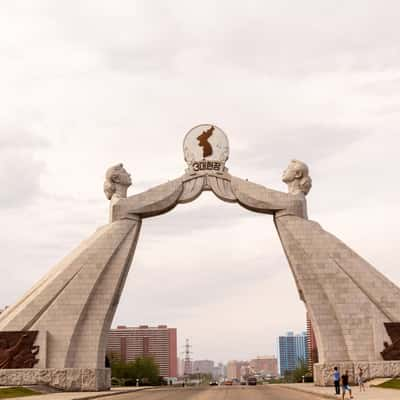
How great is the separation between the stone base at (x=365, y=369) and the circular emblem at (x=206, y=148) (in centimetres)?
846

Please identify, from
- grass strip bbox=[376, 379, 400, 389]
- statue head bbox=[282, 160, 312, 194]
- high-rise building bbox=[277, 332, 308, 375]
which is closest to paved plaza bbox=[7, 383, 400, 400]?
grass strip bbox=[376, 379, 400, 389]

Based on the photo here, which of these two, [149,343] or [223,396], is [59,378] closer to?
[223,396]

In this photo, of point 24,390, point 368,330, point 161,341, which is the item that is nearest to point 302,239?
point 368,330

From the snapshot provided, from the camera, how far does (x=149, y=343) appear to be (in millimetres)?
98812

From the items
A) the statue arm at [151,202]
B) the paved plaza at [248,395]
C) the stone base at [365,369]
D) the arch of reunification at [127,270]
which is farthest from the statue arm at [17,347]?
the stone base at [365,369]

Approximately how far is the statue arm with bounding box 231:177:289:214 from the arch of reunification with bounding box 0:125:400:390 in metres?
0.04

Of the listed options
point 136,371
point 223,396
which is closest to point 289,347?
point 136,371

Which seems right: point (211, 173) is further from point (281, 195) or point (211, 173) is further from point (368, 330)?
point (368, 330)

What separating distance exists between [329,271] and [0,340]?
11.6 m

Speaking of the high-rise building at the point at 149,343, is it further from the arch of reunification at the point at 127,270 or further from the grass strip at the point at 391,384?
the grass strip at the point at 391,384

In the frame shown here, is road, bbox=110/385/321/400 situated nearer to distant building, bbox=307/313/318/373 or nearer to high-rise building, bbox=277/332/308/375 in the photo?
distant building, bbox=307/313/318/373

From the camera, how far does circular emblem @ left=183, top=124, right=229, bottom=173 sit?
83.7 ft

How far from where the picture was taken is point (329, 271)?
23.5 metres

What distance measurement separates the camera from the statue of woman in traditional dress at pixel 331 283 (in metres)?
22.7
